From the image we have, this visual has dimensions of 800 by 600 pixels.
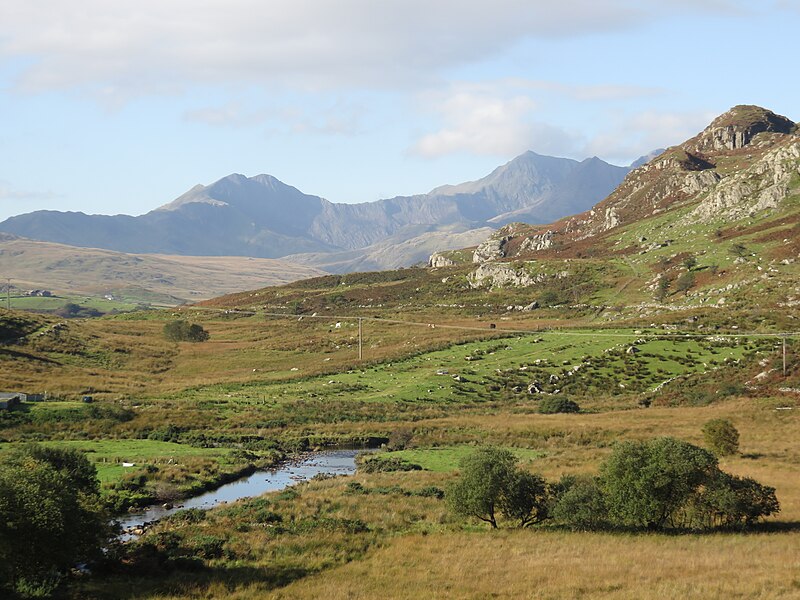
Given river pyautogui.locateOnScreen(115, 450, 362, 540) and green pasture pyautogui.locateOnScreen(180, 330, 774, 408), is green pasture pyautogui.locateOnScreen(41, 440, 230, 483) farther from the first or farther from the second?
green pasture pyautogui.locateOnScreen(180, 330, 774, 408)

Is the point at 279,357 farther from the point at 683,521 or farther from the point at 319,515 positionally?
the point at 683,521

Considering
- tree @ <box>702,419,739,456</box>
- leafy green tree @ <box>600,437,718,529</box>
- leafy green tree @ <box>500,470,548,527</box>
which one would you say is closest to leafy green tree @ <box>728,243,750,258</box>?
tree @ <box>702,419,739,456</box>

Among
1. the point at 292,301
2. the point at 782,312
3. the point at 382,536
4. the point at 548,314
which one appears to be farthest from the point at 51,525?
the point at 292,301

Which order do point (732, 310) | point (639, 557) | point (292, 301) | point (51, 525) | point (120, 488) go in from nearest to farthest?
point (51, 525) < point (639, 557) < point (120, 488) < point (732, 310) < point (292, 301)

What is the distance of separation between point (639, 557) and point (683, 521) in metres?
8.79

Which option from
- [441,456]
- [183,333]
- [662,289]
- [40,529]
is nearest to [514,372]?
[441,456]

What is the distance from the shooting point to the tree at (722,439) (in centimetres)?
5547

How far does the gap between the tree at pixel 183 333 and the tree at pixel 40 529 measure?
10796cm

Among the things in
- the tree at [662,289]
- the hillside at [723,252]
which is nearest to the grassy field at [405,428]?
the hillside at [723,252]

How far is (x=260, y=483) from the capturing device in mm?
53438

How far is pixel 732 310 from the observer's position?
111 metres

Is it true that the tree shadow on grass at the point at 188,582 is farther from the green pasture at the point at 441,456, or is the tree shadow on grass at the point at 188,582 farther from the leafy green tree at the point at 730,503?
the green pasture at the point at 441,456

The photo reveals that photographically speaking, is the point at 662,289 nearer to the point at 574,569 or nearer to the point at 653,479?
the point at 653,479

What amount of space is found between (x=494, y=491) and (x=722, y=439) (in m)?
24.4
